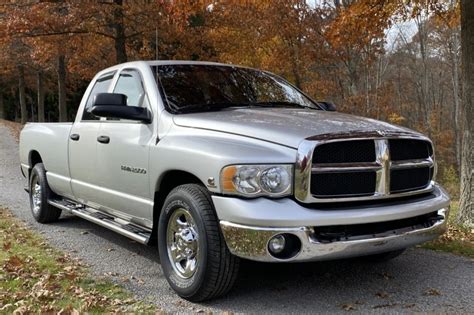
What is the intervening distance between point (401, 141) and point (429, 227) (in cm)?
72

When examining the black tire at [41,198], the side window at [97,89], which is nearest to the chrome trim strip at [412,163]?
the side window at [97,89]

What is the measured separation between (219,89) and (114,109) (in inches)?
43.6

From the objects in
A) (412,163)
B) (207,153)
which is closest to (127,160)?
(207,153)

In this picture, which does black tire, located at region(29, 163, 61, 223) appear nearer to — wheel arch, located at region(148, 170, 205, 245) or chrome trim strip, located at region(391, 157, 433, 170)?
wheel arch, located at region(148, 170, 205, 245)

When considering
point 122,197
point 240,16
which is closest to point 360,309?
point 122,197

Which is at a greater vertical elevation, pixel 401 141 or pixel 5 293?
pixel 401 141

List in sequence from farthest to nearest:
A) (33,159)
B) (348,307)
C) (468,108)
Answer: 1. (33,159)
2. (468,108)
3. (348,307)

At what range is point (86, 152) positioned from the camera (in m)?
5.62

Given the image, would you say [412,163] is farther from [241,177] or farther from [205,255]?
[205,255]

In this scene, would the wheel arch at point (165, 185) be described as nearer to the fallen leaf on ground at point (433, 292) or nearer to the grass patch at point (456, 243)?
the fallen leaf on ground at point (433, 292)

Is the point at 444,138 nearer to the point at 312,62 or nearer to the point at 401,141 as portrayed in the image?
the point at 312,62

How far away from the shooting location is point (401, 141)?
13.3 feet

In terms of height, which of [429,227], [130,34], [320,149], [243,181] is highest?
[130,34]

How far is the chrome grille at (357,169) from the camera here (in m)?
3.58
